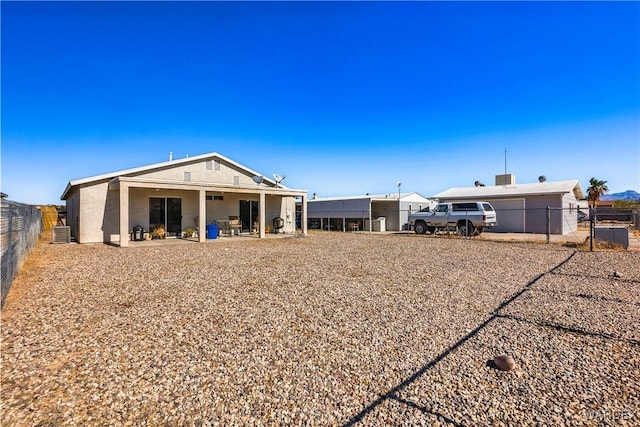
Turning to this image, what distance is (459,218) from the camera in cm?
1806

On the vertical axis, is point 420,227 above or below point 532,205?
below

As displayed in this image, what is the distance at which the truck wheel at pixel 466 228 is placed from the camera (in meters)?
17.7

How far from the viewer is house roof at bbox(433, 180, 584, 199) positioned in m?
20.3

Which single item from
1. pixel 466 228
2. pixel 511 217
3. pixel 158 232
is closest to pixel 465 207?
pixel 466 228

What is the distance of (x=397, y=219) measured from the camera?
24.8 metres

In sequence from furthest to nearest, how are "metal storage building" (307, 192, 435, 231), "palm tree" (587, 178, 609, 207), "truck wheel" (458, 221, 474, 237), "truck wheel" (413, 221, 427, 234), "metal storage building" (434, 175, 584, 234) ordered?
"palm tree" (587, 178, 609, 207), "metal storage building" (307, 192, 435, 231), "truck wheel" (413, 221, 427, 234), "metal storage building" (434, 175, 584, 234), "truck wheel" (458, 221, 474, 237)

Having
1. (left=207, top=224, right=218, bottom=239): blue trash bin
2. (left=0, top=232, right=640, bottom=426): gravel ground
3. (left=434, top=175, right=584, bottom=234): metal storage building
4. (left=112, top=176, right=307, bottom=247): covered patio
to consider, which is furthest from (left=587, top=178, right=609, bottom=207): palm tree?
(left=207, top=224, right=218, bottom=239): blue trash bin

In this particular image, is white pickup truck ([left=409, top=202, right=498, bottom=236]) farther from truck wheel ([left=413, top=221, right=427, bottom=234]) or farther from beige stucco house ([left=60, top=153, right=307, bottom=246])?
beige stucco house ([left=60, top=153, right=307, bottom=246])

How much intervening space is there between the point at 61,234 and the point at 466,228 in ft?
64.7

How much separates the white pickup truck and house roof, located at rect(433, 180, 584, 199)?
4516mm

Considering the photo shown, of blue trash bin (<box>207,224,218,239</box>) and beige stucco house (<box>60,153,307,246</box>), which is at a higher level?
beige stucco house (<box>60,153,307,246</box>)

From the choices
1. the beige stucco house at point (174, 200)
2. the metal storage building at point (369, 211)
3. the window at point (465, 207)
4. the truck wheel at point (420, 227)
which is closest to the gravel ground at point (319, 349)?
the beige stucco house at point (174, 200)

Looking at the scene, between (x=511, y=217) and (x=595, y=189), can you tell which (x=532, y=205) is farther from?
(x=595, y=189)

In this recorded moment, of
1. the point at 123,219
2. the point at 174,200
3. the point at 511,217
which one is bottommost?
the point at 511,217
